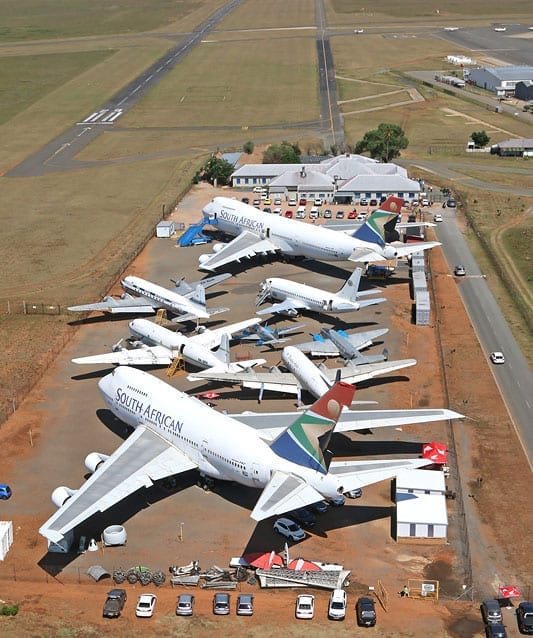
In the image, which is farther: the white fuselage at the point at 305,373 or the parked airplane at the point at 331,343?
the parked airplane at the point at 331,343

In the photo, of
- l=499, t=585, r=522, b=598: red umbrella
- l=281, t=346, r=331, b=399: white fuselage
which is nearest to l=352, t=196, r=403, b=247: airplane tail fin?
l=281, t=346, r=331, b=399: white fuselage

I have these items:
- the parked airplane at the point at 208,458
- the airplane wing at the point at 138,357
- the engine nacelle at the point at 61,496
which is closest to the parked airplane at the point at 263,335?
the airplane wing at the point at 138,357

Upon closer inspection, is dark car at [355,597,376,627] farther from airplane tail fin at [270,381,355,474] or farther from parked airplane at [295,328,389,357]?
parked airplane at [295,328,389,357]

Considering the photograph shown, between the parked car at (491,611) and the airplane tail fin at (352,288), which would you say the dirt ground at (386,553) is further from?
the airplane tail fin at (352,288)

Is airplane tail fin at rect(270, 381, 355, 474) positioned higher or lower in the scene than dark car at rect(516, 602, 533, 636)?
higher

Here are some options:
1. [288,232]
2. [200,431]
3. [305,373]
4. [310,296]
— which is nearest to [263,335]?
[310,296]

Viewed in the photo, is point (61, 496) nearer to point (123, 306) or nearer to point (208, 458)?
point (208, 458)
